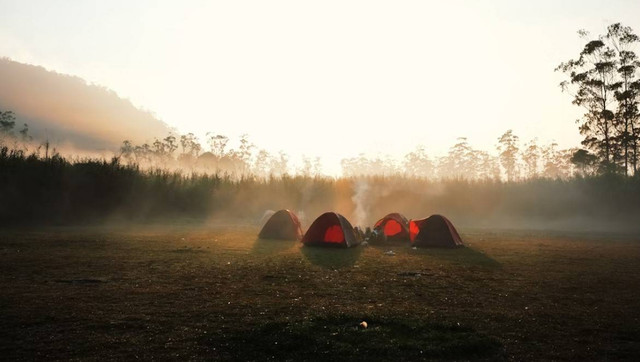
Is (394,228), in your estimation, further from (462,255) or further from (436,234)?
(462,255)

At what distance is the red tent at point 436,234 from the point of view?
50.9 ft

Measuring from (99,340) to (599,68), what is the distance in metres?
45.6

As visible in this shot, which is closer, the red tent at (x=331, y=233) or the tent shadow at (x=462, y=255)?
the tent shadow at (x=462, y=255)

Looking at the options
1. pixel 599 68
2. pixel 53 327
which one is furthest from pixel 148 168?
pixel 599 68

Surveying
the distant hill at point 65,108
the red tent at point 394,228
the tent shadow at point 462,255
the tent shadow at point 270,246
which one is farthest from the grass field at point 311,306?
the distant hill at point 65,108

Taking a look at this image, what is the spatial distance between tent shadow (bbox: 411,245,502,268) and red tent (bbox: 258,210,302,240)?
5261 millimetres

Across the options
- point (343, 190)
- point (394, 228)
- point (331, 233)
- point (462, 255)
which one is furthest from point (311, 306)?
point (343, 190)

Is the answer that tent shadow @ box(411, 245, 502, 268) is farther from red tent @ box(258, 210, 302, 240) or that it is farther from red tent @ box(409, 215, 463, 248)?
red tent @ box(258, 210, 302, 240)

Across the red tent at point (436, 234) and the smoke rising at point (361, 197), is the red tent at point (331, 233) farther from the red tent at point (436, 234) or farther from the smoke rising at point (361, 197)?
the smoke rising at point (361, 197)

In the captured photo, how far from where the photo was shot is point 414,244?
15844 mm

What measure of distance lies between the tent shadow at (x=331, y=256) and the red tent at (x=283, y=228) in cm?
268

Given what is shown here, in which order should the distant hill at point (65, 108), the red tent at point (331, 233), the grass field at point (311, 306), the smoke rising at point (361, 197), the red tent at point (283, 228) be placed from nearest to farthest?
the grass field at point (311, 306)
the red tent at point (331, 233)
the red tent at point (283, 228)
the smoke rising at point (361, 197)
the distant hill at point (65, 108)

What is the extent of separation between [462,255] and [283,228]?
7.53 meters

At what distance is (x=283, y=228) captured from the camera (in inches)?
713
